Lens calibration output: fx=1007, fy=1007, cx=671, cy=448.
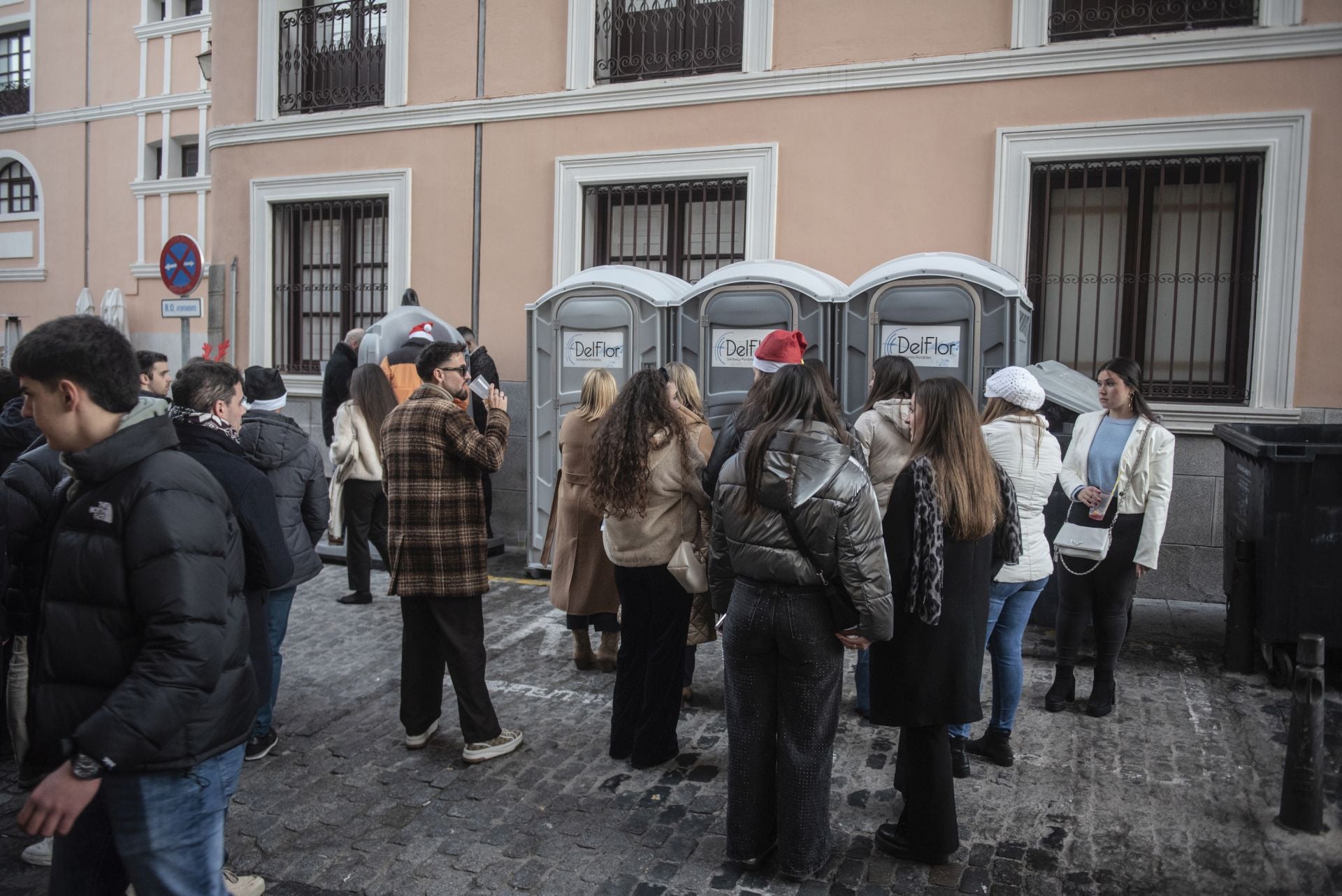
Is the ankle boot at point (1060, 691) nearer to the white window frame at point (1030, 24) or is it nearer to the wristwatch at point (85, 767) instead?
the wristwatch at point (85, 767)

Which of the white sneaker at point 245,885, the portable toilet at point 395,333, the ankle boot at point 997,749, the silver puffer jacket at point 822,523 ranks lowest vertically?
the white sneaker at point 245,885

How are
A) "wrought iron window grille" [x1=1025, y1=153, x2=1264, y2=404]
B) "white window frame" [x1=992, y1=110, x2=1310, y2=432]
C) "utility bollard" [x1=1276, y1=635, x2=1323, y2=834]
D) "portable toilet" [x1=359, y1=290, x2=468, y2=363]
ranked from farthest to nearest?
"portable toilet" [x1=359, y1=290, x2=468, y2=363] → "wrought iron window grille" [x1=1025, y1=153, x2=1264, y2=404] → "white window frame" [x1=992, y1=110, x2=1310, y2=432] → "utility bollard" [x1=1276, y1=635, x2=1323, y2=834]

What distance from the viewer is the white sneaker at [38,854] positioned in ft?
12.0

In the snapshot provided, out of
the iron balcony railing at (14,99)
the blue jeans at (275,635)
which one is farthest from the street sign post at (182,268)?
the iron balcony railing at (14,99)

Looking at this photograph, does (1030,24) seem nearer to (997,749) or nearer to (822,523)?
(997,749)

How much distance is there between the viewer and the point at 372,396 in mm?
7039

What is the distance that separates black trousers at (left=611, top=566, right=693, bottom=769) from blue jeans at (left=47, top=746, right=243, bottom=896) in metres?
2.16

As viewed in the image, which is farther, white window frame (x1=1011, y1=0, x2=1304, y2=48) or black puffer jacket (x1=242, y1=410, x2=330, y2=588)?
white window frame (x1=1011, y1=0, x2=1304, y2=48)

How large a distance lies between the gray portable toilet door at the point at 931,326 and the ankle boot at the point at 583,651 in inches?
109

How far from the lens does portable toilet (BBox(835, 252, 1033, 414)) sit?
6625 millimetres

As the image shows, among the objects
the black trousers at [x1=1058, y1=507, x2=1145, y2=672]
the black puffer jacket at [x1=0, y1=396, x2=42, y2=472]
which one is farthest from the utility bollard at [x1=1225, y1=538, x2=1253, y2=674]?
the black puffer jacket at [x1=0, y1=396, x2=42, y2=472]

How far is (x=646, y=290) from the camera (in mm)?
7648

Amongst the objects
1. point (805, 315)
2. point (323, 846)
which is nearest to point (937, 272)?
point (805, 315)

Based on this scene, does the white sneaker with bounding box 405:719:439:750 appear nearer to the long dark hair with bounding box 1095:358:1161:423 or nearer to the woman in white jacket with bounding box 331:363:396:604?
the woman in white jacket with bounding box 331:363:396:604
